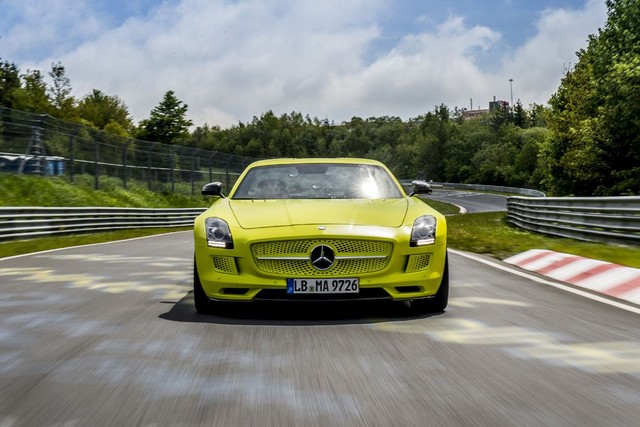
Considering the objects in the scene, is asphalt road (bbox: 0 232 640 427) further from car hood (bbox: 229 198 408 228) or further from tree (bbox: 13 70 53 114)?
tree (bbox: 13 70 53 114)

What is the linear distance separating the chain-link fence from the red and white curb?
53.1ft

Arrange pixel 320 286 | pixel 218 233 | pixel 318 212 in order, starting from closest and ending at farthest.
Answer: pixel 320 286 < pixel 218 233 < pixel 318 212

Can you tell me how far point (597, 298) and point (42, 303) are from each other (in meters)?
5.00

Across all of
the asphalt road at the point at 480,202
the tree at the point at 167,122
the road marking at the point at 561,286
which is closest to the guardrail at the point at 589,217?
the road marking at the point at 561,286

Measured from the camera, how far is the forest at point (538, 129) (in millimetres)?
35531

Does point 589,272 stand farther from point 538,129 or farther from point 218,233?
point 538,129

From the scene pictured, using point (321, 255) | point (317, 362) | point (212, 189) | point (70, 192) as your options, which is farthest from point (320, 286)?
point (70, 192)

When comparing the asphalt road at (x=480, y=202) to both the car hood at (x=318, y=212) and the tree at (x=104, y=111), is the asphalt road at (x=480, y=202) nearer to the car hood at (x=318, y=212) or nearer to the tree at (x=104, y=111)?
the car hood at (x=318, y=212)

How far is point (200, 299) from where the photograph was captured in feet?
20.3

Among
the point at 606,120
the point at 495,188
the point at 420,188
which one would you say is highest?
the point at 606,120

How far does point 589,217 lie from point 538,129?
113 m

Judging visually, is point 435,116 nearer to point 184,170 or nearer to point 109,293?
point 184,170

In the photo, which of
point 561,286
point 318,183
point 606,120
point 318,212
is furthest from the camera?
point 606,120

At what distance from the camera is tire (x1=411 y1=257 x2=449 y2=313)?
6.17 metres
